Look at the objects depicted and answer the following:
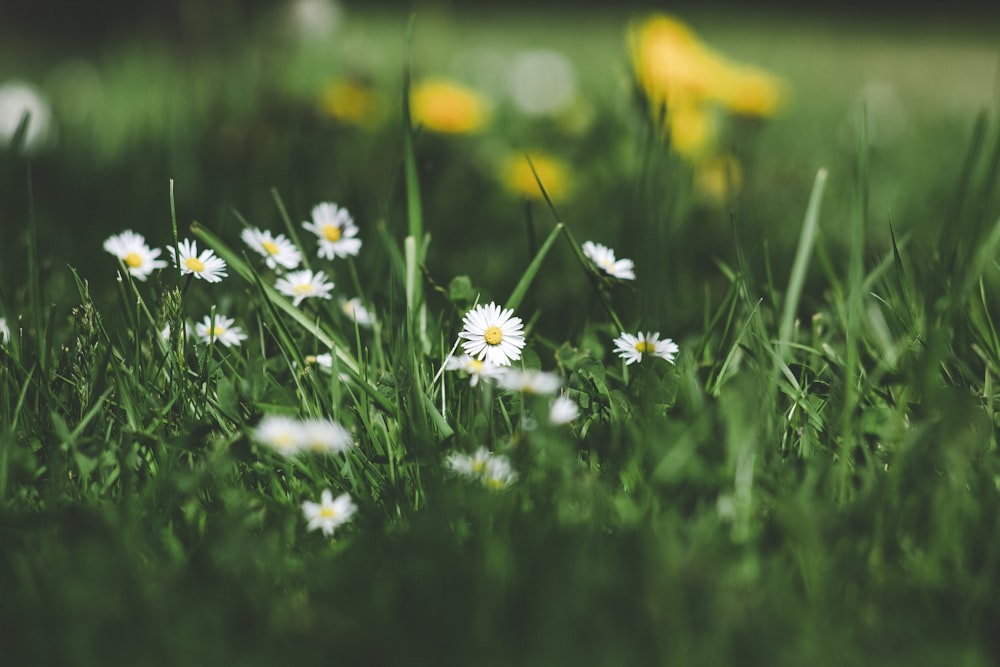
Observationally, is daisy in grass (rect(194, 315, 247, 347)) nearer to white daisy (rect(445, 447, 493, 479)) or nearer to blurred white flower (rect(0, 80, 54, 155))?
white daisy (rect(445, 447, 493, 479))

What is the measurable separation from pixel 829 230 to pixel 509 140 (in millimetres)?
917

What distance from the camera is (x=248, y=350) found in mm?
1060

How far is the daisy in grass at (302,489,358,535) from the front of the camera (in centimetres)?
81

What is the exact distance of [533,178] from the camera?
1.92 m

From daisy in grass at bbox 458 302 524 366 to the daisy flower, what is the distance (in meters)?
0.21

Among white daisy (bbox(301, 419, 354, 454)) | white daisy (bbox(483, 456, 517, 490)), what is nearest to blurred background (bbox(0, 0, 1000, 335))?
white daisy (bbox(483, 456, 517, 490))

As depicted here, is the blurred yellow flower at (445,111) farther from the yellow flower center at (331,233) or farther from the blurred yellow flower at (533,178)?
the yellow flower center at (331,233)

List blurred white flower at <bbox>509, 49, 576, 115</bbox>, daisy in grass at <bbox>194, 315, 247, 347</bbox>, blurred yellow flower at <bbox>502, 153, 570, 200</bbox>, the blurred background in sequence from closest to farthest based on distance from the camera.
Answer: daisy in grass at <bbox>194, 315, 247, 347</bbox>, the blurred background, blurred yellow flower at <bbox>502, 153, 570, 200</bbox>, blurred white flower at <bbox>509, 49, 576, 115</bbox>

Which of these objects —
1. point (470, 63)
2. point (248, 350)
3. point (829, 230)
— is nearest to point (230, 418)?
point (248, 350)

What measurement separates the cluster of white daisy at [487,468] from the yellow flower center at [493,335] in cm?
15

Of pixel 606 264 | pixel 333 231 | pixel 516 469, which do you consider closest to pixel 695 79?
pixel 606 264

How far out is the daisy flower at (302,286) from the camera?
1048 millimetres

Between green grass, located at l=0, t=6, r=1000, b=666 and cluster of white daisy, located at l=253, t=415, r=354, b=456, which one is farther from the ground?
cluster of white daisy, located at l=253, t=415, r=354, b=456

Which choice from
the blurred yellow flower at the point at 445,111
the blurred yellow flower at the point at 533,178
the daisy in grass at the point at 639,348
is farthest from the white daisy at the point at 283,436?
the blurred yellow flower at the point at 445,111
